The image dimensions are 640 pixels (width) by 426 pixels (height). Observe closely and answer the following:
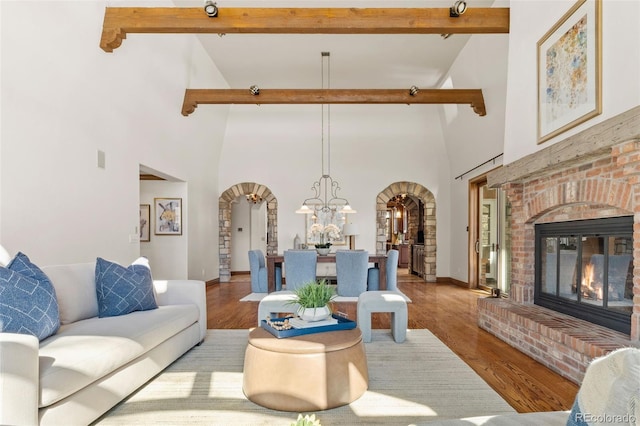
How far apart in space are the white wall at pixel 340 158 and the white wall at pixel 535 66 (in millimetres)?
4498

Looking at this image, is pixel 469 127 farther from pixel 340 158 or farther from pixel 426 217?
pixel 340 158

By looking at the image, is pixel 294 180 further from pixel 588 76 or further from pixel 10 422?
pixel 10 422

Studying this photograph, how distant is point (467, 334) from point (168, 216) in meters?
5.18

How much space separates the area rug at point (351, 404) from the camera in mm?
2092

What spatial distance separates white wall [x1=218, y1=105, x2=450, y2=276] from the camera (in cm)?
837

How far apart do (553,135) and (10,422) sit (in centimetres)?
383

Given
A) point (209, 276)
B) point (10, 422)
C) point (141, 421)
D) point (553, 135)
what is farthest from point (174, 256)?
point (553, 135)

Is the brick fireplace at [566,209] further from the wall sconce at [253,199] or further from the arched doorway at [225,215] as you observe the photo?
the wall sconce at [253,199]

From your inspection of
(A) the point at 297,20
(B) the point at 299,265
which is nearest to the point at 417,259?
(B) the point at 299,265

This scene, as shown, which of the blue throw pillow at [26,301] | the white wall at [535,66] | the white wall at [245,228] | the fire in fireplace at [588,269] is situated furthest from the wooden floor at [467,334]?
the white wall at [245,228]

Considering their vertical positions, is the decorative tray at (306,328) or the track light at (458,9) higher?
the track light at (458,9)

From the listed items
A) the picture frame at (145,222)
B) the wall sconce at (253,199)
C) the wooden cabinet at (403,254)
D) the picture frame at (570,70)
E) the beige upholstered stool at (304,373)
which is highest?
the picture frame at (570,70)

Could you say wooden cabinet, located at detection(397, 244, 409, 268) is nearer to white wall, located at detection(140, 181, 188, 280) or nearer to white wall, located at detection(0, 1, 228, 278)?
white wall, located at detection(140, 181, 188, 280)

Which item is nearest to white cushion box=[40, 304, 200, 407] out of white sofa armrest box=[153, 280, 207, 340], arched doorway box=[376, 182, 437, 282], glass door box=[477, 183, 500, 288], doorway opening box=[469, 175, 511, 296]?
white sofa armrest box=[153, 280, 207, 340]
